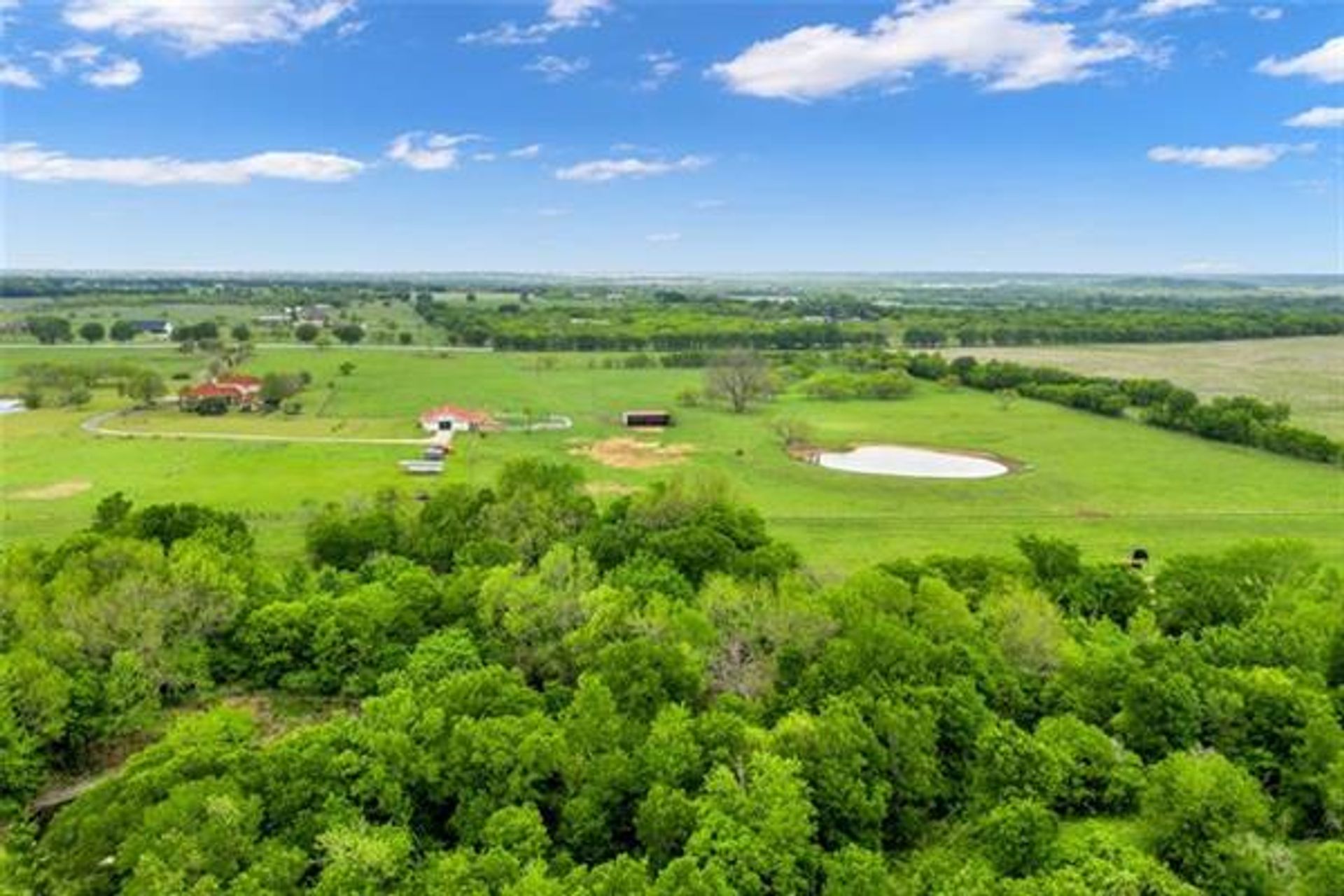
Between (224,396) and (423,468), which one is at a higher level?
(224,396)

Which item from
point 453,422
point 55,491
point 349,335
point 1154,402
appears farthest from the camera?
point 349,335

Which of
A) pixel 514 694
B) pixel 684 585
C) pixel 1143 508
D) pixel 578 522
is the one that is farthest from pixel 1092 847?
pixel 1143 508

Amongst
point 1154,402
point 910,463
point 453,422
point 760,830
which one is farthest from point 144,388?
point 1154,402

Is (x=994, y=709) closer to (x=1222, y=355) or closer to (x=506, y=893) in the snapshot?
(x=506, y=893)

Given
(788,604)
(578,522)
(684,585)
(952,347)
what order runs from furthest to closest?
(952,347), (578,522), (684,585), (788,604)

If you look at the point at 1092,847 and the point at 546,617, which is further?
the point at 546,617

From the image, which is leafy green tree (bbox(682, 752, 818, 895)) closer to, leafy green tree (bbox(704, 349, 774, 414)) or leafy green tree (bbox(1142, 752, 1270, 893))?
leafy green tree (bbox(1142, 752, 1270, 893))

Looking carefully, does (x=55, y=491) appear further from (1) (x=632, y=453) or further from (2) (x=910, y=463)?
(2) (x=910, y=463)

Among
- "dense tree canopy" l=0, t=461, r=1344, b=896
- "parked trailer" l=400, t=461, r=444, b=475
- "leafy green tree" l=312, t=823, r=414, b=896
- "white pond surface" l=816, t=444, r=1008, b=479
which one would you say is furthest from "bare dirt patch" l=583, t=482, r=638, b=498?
"leafy green tree" l=312, t=823, r=414, b=896
